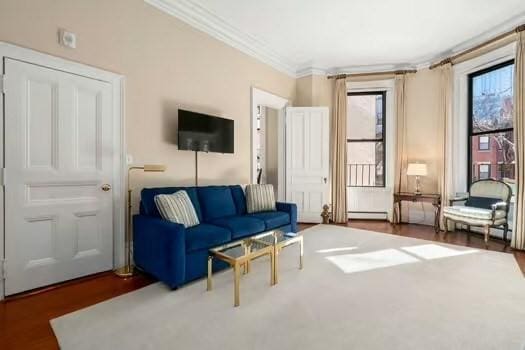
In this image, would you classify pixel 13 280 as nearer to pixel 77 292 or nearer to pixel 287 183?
pixel 77 292

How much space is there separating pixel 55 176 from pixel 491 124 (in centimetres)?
625

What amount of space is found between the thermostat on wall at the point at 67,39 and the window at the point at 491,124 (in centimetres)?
596

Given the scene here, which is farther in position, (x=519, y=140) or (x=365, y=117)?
(x=365, y=117)

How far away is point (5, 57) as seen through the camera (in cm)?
229

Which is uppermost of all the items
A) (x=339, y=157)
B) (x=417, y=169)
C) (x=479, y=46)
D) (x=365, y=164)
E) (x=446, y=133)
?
(x=479, y=46)

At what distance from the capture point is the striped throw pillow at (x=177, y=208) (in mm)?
2791

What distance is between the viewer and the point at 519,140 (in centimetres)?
389

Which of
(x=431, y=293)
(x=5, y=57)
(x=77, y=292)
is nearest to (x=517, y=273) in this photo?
(x=431, y=293)

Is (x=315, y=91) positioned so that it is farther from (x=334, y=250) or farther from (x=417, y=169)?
(x=334, y=250)

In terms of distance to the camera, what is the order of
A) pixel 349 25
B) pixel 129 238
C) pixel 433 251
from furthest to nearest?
1. pixel 349 25
2. pixel 433 251
3. pixel 129 238

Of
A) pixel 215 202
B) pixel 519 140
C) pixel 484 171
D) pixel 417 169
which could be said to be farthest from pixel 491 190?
pixel 215 202

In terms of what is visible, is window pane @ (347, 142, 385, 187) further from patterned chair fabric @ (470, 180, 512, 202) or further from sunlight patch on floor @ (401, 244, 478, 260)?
sunlight patch on floor @ (401, 244, 478, 260)

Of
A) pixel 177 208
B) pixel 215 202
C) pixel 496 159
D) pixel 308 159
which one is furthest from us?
pixel 308 159

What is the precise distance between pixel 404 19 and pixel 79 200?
15.6ft
